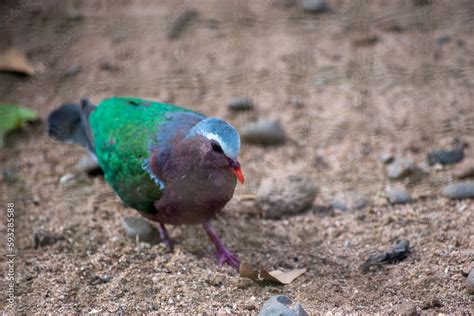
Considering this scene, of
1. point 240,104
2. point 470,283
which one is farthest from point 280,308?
point 240,104

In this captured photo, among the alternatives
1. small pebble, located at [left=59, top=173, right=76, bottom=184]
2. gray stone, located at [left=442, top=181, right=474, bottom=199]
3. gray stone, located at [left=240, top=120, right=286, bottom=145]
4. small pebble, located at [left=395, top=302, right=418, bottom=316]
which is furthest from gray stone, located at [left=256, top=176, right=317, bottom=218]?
small pebble, located at [left=59, top=173, right=76, bottom=184]

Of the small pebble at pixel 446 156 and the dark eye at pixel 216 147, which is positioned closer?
the dark eye at pixel 216 147

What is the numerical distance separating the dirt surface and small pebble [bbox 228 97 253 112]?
76 mm

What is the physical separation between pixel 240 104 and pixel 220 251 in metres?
2.06

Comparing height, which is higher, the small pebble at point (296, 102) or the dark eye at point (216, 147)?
the dark eye at point (216, 147)

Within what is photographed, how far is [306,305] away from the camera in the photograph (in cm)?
373

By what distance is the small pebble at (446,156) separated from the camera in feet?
17.3

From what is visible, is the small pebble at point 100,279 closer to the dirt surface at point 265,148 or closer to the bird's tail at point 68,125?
the dirt surface at point 265,148

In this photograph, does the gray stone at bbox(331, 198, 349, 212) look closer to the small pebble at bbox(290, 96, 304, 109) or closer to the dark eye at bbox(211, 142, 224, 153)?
the dark eye at bbox(211, 142, 224, 153)

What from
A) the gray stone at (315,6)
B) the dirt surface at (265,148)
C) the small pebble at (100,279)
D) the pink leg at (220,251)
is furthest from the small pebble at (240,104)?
the small pebble at (100,279)

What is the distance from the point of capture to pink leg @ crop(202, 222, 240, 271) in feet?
14.3

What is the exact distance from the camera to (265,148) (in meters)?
5.73

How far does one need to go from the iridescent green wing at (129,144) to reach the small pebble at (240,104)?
1.53 m

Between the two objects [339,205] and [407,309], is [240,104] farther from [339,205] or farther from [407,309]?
[407,309]
